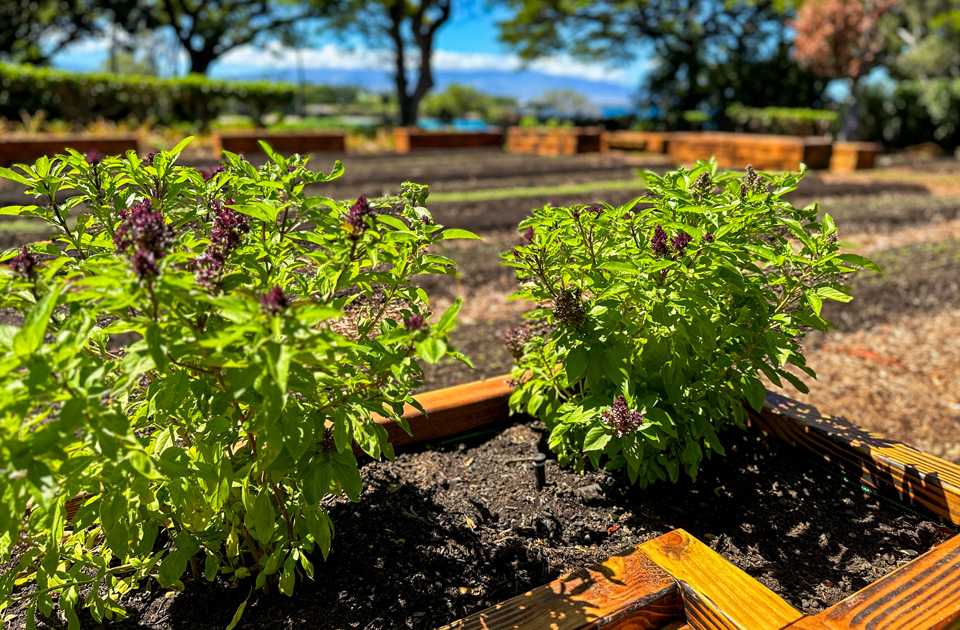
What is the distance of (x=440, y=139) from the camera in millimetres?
19000

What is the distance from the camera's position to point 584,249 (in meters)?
1.88

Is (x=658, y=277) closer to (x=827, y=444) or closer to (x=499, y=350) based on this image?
(x=827, y=444)

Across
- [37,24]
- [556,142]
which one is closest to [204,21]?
[37,24]

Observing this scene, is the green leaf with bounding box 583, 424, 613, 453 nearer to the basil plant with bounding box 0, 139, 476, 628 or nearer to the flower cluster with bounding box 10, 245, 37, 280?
the basil plant with bounding box 0, 139, 476, 628

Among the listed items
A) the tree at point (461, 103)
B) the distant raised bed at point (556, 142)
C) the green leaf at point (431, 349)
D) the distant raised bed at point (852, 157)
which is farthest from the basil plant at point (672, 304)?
the tree at point (461, 103)

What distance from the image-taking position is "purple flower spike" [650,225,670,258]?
1650mm

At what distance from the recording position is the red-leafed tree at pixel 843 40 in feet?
55.9

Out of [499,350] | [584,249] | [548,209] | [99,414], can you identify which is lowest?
[499,350]

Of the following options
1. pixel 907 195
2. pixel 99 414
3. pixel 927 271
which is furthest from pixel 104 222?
pixel 907 195

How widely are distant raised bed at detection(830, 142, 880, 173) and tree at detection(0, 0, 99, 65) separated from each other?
111 feet

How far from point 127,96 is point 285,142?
549cm

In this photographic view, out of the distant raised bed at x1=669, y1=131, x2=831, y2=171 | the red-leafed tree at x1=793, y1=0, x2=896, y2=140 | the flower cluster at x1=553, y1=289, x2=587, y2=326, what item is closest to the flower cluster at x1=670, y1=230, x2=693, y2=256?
the flower cluster at x1=553, y1=289, x2=587, y2=326

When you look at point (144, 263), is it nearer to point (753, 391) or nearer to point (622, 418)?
point (622, 418)

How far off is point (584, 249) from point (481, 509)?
3.12 ft
